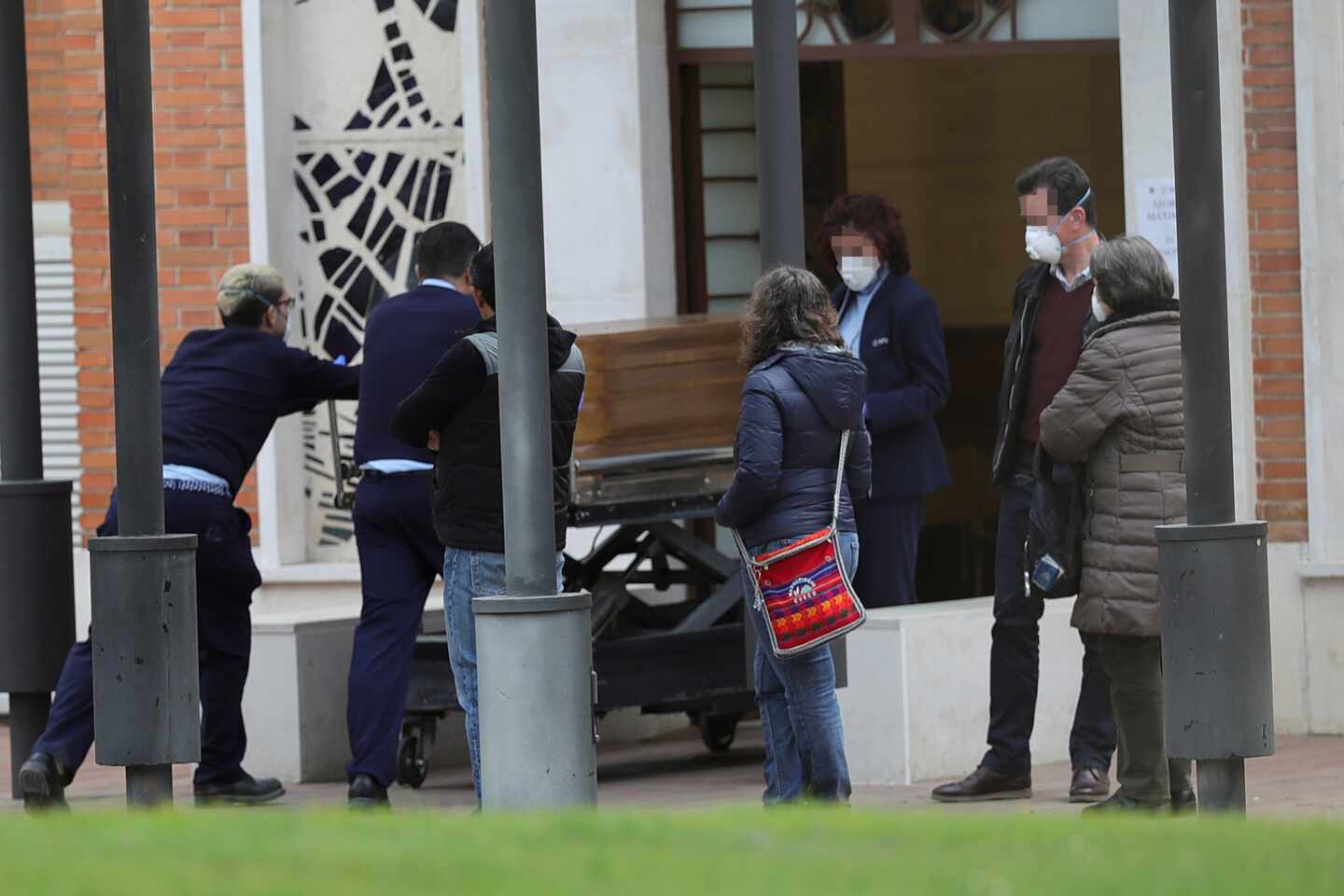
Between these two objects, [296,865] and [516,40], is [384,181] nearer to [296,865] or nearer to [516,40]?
[516,40]

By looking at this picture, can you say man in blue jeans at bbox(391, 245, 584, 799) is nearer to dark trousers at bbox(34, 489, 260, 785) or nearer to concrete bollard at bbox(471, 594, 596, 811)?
concrete bollard at bbox(471, 594, 596, 811)

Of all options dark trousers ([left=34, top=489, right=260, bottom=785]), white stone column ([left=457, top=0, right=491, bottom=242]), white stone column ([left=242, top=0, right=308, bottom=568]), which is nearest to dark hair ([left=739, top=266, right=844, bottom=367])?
dark trousers ([left=34, top=489, right=260, bottom=785])

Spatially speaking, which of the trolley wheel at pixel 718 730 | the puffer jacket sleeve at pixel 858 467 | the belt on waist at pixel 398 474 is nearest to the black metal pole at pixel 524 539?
the puffer jacket sleeve at pixel 858 467

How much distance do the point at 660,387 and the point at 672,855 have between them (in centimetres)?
472

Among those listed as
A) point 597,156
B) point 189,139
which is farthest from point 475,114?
point 189,139

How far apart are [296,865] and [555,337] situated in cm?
358

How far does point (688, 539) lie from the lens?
31.8 ft

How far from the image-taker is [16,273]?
858 cm

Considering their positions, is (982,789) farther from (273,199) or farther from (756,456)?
(273,199)

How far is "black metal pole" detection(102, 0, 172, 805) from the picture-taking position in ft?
23.6

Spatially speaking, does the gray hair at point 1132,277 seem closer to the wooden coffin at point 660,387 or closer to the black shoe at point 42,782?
the wooden coffin at point 660,387

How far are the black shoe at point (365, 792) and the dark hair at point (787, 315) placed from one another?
2.10 meters

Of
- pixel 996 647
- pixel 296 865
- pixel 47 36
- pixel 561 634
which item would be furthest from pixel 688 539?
pixel 296 865

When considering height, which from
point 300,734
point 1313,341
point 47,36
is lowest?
point 300,734
